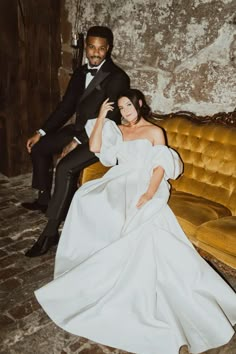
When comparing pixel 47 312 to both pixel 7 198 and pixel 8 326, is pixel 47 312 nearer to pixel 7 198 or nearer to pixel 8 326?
pixel 8 326

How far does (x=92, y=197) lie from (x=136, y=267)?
0.82 metres

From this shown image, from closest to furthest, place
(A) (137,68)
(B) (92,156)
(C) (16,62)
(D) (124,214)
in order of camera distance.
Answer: (D) (124,214) → (B) (92,156) → (A) (137,68) → (C) (16,62)

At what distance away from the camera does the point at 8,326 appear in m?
2.54

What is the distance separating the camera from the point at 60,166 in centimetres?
370

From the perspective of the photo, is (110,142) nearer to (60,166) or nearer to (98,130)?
(98,130)

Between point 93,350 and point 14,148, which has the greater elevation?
point 14,148

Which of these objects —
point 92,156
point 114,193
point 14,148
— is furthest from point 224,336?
point 14,148

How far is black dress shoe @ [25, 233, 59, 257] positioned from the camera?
350cm

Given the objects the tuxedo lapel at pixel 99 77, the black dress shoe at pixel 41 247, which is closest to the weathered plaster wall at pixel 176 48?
the tuxedo lapel at pixel 99 77

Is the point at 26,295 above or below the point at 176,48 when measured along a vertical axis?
below

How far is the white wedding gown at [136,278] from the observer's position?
2.43 m

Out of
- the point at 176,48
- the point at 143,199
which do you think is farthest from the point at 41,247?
the point at 176,48

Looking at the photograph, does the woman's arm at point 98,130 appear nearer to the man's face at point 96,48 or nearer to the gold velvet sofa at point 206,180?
the gold velvet sofa at point 206,180

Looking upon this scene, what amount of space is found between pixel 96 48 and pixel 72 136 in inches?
42.0
